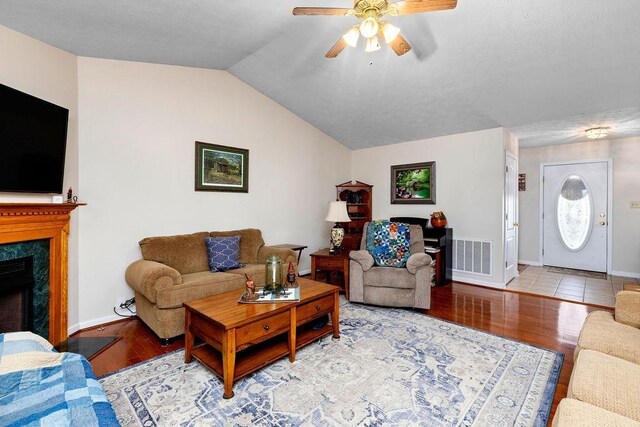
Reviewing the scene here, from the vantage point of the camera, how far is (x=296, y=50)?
3.17 m

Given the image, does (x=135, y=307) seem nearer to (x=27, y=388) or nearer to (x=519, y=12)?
(x=27, y=388)

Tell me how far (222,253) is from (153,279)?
3.00ft

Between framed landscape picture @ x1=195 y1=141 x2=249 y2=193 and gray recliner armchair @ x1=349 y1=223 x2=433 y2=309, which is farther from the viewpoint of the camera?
framed landscape picture @ x1=195 y1=141 x2=249 y2=193

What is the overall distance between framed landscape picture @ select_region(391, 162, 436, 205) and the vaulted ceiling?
2.62ft

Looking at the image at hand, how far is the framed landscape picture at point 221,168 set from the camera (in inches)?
143

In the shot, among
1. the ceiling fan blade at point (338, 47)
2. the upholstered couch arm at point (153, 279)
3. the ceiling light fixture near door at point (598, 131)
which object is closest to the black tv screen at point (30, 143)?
the upholstered couch arm at point (153, 279)

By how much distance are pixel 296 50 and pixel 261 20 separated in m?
0.60

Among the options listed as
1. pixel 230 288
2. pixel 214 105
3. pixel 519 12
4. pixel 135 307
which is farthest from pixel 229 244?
pixel 519 12

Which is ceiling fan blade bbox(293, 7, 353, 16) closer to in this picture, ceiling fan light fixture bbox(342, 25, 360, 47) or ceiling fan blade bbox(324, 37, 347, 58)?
ceiling fan light fixture bbox(342, 25, 360, 47)

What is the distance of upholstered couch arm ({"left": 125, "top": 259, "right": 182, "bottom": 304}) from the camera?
2.51 meters

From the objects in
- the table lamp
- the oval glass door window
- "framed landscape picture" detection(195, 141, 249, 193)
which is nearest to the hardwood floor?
the table lamp

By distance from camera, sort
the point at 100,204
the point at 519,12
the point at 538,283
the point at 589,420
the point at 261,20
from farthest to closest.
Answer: the point at 538,283 < the point at 100,204 < the point at 261,20 < the point at 519,12 < the point at 589,420

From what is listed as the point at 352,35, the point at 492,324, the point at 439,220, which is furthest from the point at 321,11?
the point at 439,220

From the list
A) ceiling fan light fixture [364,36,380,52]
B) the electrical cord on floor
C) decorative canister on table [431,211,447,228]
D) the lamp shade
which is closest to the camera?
ceiling fan light fixture [364,36,380,52]
